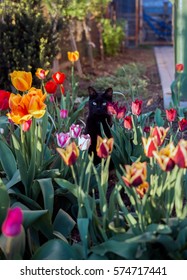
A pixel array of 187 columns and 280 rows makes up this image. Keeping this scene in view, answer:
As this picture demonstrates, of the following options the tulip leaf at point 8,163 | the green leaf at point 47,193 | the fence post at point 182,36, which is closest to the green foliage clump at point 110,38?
the fence post at point 182,36

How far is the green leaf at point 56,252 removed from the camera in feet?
7.46

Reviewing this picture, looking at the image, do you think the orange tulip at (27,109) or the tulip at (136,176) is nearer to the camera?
the tulip at (136,176)

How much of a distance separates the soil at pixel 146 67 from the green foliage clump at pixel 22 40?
57.2 inches

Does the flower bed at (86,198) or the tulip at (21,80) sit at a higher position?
the tulip at (21,80)

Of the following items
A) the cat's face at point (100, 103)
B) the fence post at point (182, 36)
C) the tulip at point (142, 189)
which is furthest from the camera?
the fence post at point (182, 36)

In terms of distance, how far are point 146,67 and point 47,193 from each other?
7.95 m

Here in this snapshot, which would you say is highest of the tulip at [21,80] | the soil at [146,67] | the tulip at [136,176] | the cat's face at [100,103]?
the tulip at [21,80]

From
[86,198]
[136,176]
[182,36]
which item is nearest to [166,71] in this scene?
[182,36]

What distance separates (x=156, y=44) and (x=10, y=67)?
35.5ft

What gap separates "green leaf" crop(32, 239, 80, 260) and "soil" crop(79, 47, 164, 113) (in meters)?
3.58

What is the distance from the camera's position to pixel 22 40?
645 centimetres

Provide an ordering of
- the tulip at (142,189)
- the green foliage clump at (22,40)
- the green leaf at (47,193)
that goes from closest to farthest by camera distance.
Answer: the tulip at (142,189) < the green leaf at (47,193) < the green foliage clump at (22,40)

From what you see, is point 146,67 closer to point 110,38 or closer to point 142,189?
point 110,38

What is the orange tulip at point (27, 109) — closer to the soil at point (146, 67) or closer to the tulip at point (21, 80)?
the tulip at point (21, 80)
